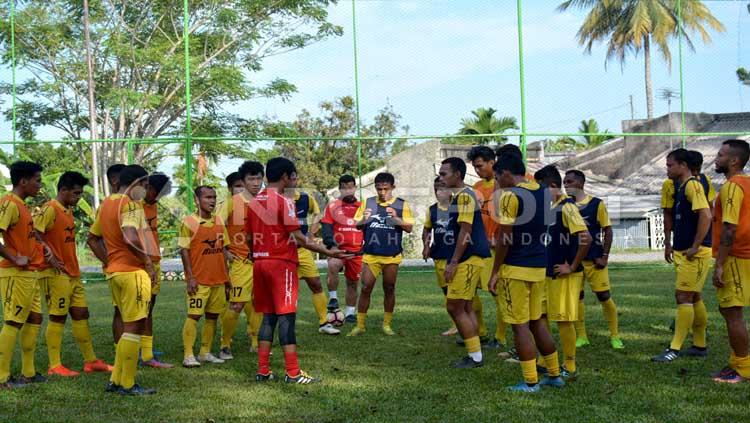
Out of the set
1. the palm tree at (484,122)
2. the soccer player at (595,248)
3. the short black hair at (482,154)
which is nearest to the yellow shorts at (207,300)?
the short black hair at (482,154)

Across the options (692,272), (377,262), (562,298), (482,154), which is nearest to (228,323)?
(377,262)

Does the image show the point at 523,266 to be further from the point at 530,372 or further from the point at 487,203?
the point at 487,203

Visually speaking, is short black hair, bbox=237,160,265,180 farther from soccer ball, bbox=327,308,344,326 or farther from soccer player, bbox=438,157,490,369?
soccer ball, bbox=327,308,344,326

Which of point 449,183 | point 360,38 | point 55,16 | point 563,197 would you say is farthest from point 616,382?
point 55,16

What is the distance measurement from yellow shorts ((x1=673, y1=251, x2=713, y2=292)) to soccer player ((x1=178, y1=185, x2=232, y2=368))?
462 cm

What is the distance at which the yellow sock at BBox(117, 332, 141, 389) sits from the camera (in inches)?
258

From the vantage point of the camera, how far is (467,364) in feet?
25.1

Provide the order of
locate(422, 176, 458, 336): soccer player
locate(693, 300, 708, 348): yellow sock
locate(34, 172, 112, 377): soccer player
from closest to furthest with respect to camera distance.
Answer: locate(34, 172, 112, 377): soccer player, locate(693, 300, 708, 348): yellow sock, locate(422, 176, 458, 336): soccer player

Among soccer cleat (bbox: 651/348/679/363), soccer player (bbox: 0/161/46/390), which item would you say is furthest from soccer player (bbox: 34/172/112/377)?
soccer cleat (bbox: 651/348/679/363)

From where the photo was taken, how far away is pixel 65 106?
22281 millimetres

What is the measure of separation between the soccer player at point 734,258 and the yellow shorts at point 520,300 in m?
1.56

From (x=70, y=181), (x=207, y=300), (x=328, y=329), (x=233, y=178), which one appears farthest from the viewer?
(x=328, y=329)

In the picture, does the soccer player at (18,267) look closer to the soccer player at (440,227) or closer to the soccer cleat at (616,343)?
the soccer player at (440,227)

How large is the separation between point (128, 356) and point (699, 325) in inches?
216
